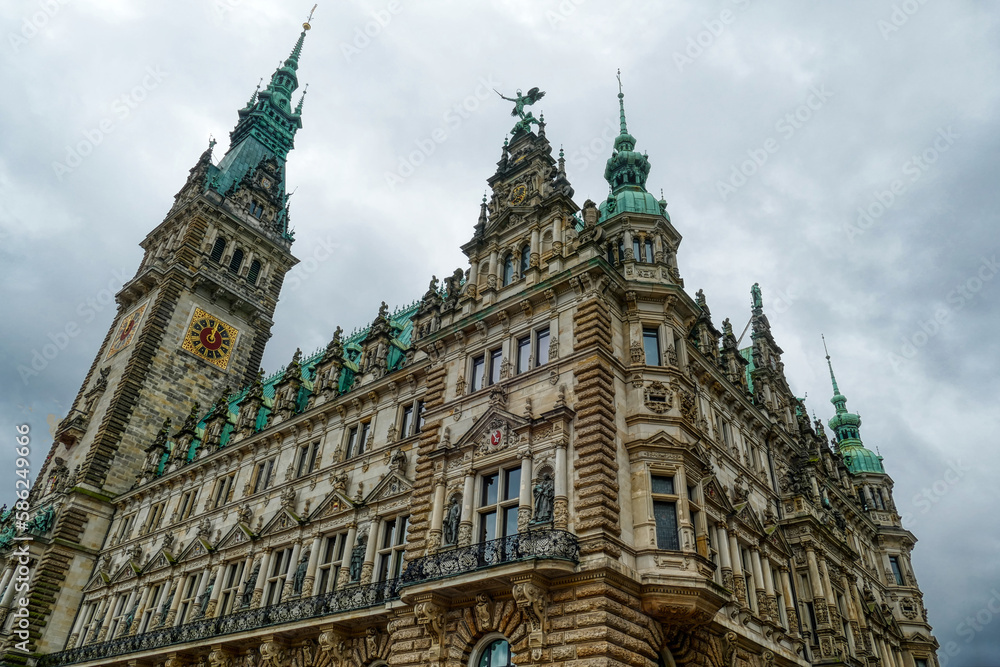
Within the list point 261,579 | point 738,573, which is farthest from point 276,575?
point 738,573

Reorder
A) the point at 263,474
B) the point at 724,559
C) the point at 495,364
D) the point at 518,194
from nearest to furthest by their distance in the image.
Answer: the point at 724,559 < the point at 495,364 < the point at 518,194 < the point at 263,474

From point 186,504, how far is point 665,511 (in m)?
30.1

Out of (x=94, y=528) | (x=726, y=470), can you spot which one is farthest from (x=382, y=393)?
(x=94, y=528)

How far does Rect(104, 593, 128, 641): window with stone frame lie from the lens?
38.8m

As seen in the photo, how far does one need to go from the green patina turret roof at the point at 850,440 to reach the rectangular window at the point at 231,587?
150ft

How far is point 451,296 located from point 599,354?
31.9 feet

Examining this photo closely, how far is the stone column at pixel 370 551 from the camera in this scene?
27406 millimetres

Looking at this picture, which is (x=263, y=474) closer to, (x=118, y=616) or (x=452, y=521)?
(x=118, y=616)

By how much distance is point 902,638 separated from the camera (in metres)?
44.5

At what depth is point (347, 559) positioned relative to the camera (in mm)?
28750

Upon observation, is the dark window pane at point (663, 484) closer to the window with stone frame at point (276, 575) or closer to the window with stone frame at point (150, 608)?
the window with stone frame at point (276, 575)

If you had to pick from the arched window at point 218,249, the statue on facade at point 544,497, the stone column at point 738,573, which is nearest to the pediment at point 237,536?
the statue on facade at point 544,497

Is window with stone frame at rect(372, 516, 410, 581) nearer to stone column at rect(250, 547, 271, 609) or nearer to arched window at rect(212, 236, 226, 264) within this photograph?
stone column at rect(250, 547, 271, 609)

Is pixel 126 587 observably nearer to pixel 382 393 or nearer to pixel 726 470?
pixel 382 393
